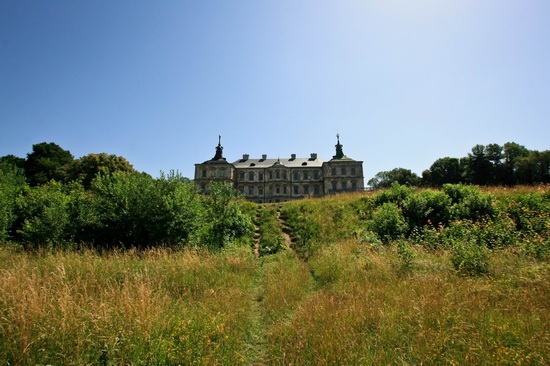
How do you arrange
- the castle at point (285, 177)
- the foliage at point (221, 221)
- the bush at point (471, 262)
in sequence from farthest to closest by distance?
the castle at point (285, 177) → the foliage at point (221, 221) → the bush at point (471, 262)

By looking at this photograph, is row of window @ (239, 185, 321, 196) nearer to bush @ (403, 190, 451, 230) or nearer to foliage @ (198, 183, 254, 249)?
foliage @ (198, 183, 254, 249)

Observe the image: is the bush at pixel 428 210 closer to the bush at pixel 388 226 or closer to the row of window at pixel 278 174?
the bush at pixel 388 226

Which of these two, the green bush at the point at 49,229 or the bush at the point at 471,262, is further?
the green bush at the point at 49,229

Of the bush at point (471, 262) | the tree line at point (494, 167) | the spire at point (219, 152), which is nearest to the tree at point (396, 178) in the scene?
the tree line at point (494, 167)

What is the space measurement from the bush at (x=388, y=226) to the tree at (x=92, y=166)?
40.2 metres

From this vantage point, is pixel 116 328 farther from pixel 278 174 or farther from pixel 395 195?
pixel 278 174

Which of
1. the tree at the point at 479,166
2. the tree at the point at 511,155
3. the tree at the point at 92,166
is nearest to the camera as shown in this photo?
the tree at the point at 92,166

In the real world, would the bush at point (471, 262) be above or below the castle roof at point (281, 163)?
below

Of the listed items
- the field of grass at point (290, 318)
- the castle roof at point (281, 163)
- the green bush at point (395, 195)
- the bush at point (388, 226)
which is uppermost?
the castle roof at point (281, 163)

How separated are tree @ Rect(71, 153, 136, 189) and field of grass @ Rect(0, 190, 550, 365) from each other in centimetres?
3820

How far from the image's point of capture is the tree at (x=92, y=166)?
39375 mm

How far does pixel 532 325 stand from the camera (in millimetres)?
3969

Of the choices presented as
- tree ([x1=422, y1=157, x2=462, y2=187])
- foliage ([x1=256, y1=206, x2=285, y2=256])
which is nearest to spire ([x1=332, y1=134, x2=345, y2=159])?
tree ([x1=422, y1=157, x2=462, y2=187])

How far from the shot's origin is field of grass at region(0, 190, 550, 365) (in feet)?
11.9
